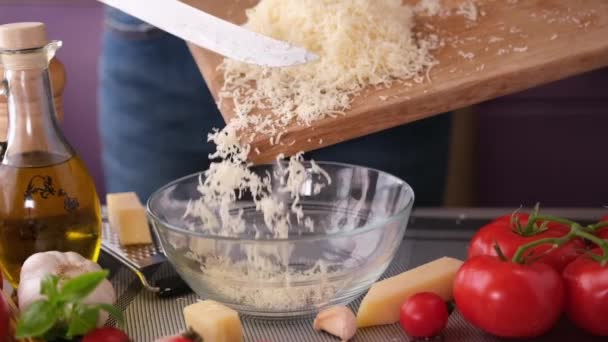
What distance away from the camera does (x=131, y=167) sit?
1.84m


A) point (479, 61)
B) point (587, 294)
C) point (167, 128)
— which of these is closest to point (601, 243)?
point (587, 294)

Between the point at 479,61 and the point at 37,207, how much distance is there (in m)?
0.58

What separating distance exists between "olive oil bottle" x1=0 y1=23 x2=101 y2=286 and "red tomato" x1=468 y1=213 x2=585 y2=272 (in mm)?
451

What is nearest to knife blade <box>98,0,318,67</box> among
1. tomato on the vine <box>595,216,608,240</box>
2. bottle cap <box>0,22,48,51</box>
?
bottle cap <box>0,22,48,51</box>

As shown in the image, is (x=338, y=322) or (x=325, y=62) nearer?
(x=338, y=322)

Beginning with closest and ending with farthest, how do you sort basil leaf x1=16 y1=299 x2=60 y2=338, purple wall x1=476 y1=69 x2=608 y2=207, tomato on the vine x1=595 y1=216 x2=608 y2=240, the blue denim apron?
basil leaf x1=16 y1=299 x2=60 y2=338, tomato on the vine x1=595 y1=216 x2=608 y2=240, the blue denim apron, purple wall x1=476 y1=69 x2=608 y2=207

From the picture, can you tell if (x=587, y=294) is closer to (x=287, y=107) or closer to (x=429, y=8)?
(x=287, y=107)

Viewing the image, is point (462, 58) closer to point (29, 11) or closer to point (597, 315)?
point (597, 315)

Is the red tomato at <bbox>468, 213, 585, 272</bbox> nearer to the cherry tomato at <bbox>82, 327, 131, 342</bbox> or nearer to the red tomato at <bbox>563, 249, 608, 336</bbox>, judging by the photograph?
the red tomato at <bbox>563, 249, 608, 336</bbox>

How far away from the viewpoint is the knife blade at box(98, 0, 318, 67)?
1.02 metres

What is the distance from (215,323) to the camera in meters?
Result: 0.83

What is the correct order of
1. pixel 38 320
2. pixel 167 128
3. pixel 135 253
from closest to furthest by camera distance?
pixel 38 320
pixel 135 253
pixel 167 128

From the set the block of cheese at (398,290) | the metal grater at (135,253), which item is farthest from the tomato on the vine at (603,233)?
the metal grater at (135,253)

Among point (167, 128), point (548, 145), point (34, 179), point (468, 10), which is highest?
point (468, 10)
